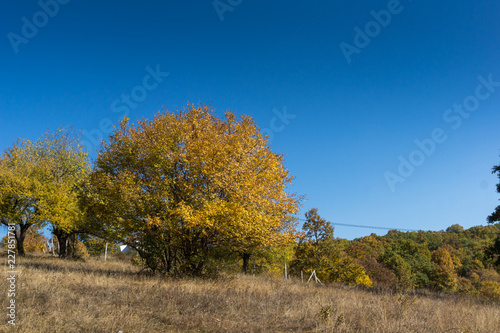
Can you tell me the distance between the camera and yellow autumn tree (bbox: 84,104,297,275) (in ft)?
44.8

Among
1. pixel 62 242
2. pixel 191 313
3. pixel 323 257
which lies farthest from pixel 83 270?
pixel 323 257

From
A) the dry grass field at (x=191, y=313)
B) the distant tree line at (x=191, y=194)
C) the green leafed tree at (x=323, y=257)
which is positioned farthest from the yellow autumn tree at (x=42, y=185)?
the green leafed tree at (x=323, y=257)

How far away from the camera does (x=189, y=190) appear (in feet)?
47.3

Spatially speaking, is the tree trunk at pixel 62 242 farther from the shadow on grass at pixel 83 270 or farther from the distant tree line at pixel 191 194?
the distant tree line at pixel 191 194

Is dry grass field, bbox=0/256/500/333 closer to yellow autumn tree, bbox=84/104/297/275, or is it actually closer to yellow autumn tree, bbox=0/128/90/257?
yellow autumn tree, bbox=84/104/297/275

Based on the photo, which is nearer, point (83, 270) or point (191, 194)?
point (191, 194)

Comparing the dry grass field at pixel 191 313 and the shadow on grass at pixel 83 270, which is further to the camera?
the shadow on grass at pixel 83 270

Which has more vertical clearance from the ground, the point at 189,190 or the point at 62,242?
the point at 189,190

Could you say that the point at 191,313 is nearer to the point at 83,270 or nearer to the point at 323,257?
the point at 83,270

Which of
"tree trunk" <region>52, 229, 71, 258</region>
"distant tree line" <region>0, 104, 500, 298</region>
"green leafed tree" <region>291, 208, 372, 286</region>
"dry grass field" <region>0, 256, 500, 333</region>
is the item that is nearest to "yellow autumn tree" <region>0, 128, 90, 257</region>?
"tree trunk" <region>52, 229, 71, 258</region>

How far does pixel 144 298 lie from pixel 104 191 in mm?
7907

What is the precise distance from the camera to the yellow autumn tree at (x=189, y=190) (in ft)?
44.8

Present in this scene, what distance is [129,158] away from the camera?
15.9 m

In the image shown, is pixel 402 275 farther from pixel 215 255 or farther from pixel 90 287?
pixel 90 287
